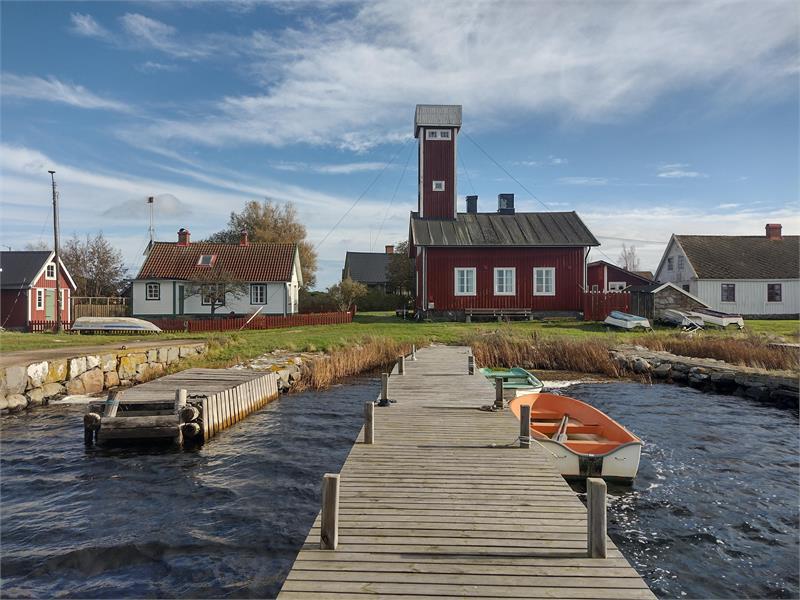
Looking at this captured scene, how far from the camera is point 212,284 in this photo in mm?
35312

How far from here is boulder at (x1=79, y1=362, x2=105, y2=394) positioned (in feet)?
54.2

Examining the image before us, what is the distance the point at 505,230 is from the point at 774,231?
22.5 metres

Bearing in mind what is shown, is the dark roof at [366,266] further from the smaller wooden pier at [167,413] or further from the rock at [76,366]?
the smaller wooden pier at [167,413]

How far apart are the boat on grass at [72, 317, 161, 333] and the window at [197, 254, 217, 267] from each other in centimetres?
1047

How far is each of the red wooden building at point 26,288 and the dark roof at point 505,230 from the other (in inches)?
917

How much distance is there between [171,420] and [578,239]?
92.1 ft

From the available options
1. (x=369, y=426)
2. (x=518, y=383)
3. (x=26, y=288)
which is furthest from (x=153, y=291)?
(x=369, y=426)

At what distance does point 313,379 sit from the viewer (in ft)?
62.2

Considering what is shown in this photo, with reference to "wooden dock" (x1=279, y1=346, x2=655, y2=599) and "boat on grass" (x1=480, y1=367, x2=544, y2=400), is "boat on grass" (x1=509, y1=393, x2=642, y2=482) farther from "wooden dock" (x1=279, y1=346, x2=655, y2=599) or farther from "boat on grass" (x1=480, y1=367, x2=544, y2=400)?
"boat on grass" (x1=480, y1=367, x2=544, y2=400)

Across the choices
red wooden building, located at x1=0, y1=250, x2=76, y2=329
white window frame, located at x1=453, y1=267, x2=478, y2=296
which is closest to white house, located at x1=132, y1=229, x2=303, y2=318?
red wooden building, located at x1=0, y1=250, x2=76, y2=329

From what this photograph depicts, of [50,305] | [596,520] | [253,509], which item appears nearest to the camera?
[596,520]

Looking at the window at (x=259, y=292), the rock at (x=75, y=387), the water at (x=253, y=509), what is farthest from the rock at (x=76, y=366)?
the window at (x=259, y=292)

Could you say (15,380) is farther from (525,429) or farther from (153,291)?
(153,291)

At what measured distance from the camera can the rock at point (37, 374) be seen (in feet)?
48.9
